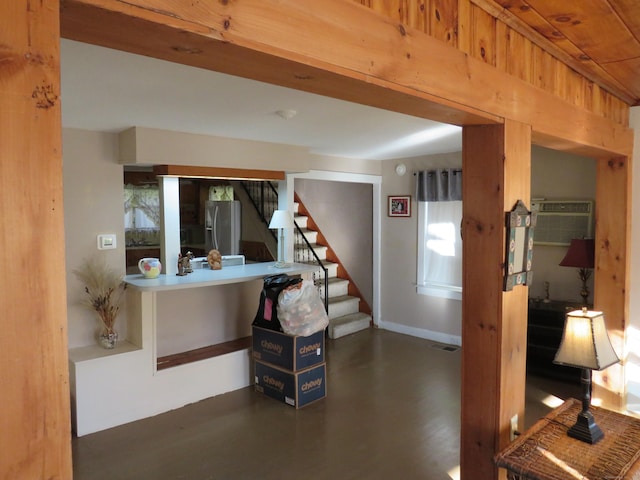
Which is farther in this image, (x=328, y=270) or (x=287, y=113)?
(x=328, y=270)

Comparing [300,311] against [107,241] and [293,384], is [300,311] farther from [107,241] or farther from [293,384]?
[107,241]

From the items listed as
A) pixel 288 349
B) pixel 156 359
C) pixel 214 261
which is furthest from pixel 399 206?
pixel 156 359

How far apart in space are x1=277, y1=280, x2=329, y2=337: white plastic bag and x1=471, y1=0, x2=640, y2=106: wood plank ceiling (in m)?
2.52

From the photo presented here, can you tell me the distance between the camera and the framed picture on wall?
609 cm

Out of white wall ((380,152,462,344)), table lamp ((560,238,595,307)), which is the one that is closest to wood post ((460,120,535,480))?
table lamp ((560,238,595,307))

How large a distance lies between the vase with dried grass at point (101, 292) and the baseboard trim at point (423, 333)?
3686 mm

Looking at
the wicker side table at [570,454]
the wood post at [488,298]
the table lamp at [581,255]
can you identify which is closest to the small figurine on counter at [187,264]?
the wood post at [488,298]

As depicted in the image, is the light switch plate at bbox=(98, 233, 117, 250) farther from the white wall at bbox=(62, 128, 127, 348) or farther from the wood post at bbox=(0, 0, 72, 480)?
the wood post at bbox=(0, 0, 72, 480)

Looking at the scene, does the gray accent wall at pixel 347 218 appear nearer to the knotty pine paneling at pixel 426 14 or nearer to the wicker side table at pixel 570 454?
the wicker side table at pixel 570 454

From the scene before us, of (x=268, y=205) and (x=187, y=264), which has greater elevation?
(x=268, y=205)

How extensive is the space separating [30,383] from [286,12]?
0.99 meters

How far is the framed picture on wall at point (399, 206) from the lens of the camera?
20.0 feet

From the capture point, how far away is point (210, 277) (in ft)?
13.4

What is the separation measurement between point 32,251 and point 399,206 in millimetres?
5629
